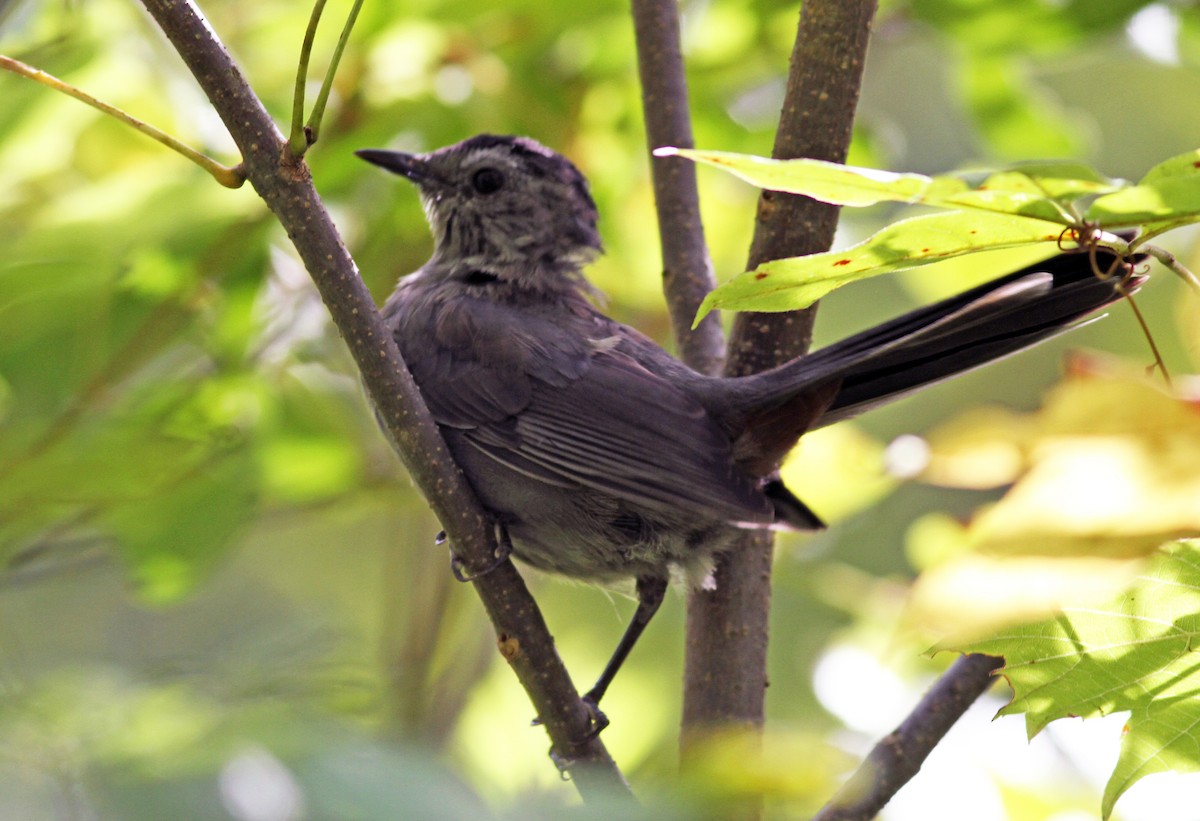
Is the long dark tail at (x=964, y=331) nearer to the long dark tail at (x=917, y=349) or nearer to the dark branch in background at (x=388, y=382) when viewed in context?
the long dark tail at (x=917, y=349)

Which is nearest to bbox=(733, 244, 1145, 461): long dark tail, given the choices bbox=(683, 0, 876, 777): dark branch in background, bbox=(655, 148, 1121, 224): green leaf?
bbox=(683, 0, 876, 777): dark branch in background

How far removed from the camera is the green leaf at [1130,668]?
178 cm

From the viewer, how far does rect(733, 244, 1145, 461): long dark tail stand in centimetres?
271

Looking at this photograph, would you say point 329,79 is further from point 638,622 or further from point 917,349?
point 638,622

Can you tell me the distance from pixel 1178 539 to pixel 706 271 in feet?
6.05

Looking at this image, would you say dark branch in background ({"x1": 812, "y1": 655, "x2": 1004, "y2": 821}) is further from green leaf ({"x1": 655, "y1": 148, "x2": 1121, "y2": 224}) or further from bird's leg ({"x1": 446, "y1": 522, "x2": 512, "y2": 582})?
green leaf ({"x1": 655, "y1": 148, "x2": 1121, "y2": 224})

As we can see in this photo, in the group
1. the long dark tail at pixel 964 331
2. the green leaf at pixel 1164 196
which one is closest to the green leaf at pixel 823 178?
the green leaf at pixel 1164 196

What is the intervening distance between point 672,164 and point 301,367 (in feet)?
4.24

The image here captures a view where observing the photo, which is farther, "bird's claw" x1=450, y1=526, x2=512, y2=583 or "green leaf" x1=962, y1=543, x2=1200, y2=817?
"bird's claw" x1=450, y1=526, x2=512, y2=583

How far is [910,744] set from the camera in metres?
2.73

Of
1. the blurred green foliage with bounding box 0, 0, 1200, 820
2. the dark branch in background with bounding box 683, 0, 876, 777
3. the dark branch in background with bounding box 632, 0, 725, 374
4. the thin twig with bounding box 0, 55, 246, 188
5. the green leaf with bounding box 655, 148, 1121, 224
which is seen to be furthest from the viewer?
the dark branch in background with bounding box 632, 0, 725, 374

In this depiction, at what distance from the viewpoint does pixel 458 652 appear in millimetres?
3975

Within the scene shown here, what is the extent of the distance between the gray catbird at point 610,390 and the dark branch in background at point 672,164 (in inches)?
9.9

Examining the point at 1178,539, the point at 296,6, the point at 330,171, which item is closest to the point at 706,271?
the point at 330,171
